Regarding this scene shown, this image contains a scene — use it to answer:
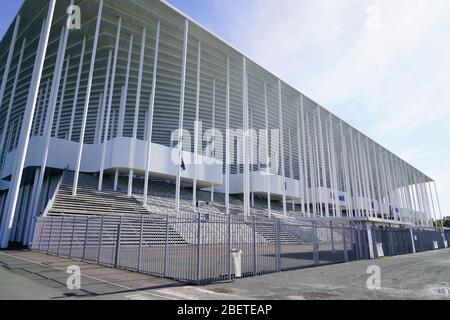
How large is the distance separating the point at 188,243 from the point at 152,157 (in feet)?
72.2

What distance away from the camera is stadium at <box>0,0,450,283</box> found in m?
10.0

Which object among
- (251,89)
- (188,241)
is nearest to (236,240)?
(188,241)

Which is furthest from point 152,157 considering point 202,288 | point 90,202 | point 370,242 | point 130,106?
point 202,288

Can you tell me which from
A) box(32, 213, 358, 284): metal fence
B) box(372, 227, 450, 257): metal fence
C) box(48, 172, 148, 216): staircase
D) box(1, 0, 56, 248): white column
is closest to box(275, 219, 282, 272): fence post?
box(32, 213, 358, 284): metal fence

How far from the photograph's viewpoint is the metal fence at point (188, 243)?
8.26m

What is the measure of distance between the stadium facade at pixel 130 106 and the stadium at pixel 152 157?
160 millimetres

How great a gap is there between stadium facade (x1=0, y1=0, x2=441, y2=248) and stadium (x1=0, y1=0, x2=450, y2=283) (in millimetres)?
160

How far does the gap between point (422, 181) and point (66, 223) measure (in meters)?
88.4

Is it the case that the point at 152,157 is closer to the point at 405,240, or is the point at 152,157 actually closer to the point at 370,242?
the point at 370,242

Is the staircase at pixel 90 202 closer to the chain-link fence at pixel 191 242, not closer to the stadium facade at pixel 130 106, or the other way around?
the stadium facade at pixel 130 106

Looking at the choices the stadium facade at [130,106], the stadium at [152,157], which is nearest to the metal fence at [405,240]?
the stadium at [152,157]

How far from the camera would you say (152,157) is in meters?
28.8

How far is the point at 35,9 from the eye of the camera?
24.7m
